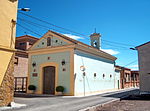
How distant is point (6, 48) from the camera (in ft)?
31.1

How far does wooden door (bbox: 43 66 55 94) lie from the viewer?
59.3 ft

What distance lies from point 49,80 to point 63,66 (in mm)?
2483

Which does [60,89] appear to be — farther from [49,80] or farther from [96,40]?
[96,40]

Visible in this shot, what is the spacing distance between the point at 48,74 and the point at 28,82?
9.83ft

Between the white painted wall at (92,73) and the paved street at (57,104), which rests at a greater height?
the white painted wall at (92,73)

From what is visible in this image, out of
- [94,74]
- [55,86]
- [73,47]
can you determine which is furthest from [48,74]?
[94,74]

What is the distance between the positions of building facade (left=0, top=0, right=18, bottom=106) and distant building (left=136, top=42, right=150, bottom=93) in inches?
443

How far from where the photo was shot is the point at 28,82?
19.6 metres

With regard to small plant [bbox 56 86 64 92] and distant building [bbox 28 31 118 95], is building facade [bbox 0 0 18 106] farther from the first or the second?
distant building [bbox 28 31 118 95]

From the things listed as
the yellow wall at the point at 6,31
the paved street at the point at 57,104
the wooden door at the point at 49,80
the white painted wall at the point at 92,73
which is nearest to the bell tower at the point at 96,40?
the white painted wall at the point at 92,73

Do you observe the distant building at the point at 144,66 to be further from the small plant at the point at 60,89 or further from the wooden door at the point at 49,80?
the wooden door at the point at 49,80

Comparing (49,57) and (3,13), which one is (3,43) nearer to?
(3,13)

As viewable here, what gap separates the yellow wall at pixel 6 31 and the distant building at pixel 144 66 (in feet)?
37.3

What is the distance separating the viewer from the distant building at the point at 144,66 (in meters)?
14.7
